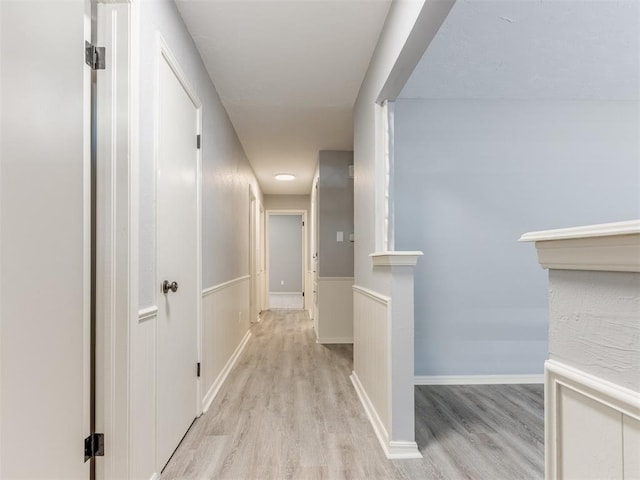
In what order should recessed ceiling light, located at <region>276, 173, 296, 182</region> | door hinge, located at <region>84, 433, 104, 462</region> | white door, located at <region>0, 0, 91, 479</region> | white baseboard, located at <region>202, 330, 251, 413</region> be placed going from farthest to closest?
recessed ceiling light, located at <region>276, 173, 296, 182</region>
white baseboard, located at <region>202, 330, 251, 413</region>
door hinge, located at <region>84, 433, 104, 462</region>
white door, located at <region>0, 0, 91, 479</region>

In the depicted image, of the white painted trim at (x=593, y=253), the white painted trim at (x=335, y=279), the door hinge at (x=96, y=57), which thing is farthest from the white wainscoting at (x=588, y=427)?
Result: the white painted trim at (x=335, y=279)

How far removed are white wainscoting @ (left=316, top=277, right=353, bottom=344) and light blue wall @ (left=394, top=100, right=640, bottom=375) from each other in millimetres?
1687

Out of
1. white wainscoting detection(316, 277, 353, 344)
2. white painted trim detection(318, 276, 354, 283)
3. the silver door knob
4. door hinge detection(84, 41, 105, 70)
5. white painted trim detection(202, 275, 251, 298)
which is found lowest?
white wainscoting detection(316, 277, 353, 344)

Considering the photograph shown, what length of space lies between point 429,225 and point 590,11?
5.37ft

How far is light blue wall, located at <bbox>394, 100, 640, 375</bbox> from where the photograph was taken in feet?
10.1

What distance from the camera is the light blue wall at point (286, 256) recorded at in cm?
1042

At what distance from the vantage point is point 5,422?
898 millimetres

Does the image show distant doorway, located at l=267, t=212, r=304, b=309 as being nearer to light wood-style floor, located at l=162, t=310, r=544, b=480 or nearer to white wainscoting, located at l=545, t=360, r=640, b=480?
light wood-style floor, located at l=162, t=310, r=544, b=480

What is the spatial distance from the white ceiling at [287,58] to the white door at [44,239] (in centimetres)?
98

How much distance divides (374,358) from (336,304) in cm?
237

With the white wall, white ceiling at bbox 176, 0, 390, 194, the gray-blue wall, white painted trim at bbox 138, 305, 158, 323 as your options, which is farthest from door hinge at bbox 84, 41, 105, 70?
the white wall

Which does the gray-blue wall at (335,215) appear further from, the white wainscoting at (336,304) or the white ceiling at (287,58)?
the white ceiling at (287,58)

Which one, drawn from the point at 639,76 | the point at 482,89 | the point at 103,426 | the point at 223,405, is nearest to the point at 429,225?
the point at 482,89

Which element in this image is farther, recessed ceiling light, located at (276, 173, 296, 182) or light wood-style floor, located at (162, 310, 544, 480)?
recessed ceiling light, located at (276, 173, 296, 182)
